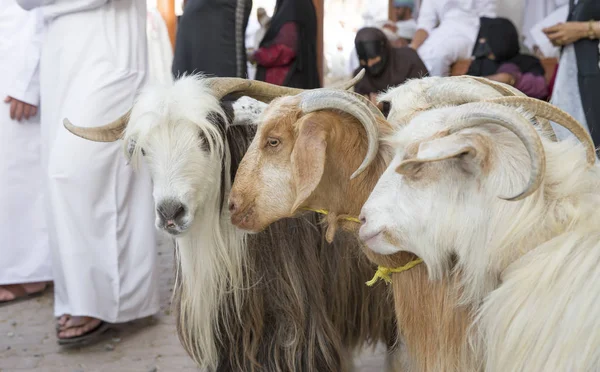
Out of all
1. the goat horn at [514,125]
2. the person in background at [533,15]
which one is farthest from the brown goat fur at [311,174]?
the person in background at [533,15]

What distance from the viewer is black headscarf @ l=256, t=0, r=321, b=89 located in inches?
169

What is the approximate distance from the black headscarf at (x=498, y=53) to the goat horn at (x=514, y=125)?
11.3ft

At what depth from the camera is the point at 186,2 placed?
3434 mm

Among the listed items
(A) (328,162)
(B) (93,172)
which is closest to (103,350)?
(B) (93,172)

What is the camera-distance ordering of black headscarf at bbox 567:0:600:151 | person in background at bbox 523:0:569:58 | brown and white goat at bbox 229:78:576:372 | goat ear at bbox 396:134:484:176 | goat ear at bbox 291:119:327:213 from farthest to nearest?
person in background at bbox 523:0:569:58 → black headscarf at bbox 567:0:600:151 → goat ear at bbox 291:119:327:213 → brown and white goat at bbox 229:78:576:372 → goat ear at bbox 396:134:484:176

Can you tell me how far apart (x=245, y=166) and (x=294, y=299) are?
0.67 metres

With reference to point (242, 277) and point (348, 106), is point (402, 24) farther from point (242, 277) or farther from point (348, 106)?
point (348, 106)

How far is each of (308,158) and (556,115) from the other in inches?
29.4

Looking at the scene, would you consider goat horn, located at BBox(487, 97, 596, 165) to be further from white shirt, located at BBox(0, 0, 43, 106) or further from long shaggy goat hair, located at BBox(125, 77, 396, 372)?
white shirt, located at BBox(0, 0, 43, 106)

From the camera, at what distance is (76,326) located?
13.7ft

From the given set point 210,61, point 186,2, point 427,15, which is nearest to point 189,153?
point 210,61

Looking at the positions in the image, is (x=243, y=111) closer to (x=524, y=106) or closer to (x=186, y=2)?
(x=186, y=2)

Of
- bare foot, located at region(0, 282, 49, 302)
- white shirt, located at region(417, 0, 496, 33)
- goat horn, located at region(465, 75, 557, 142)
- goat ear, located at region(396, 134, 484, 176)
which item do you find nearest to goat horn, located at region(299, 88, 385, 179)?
goat ear, located at region(396, 134, 484, 176)

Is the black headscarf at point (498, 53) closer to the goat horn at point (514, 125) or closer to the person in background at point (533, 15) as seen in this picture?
the person in background at point (533, 15)
